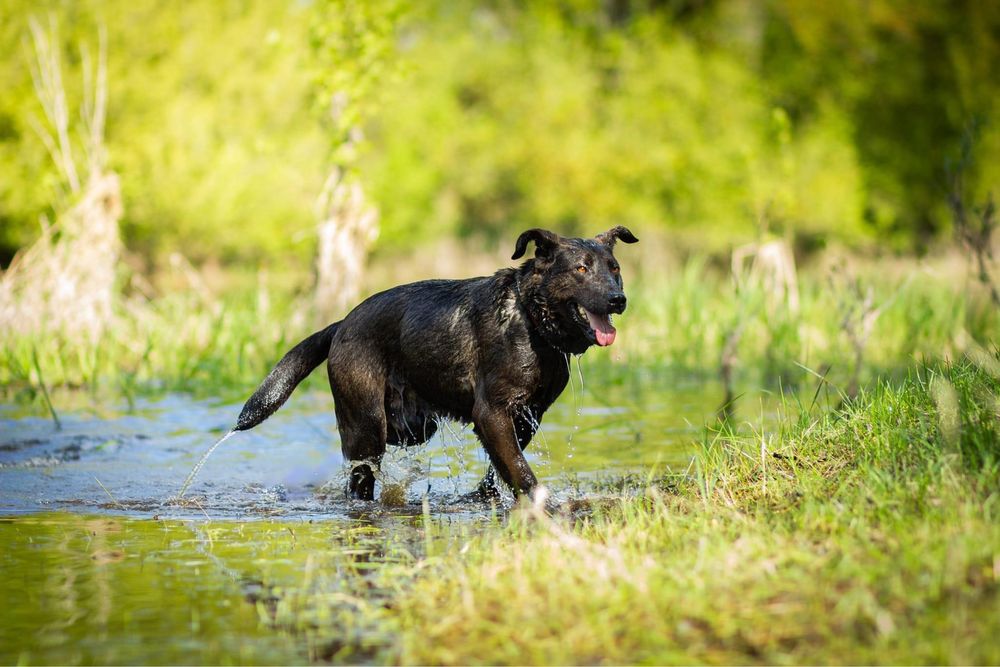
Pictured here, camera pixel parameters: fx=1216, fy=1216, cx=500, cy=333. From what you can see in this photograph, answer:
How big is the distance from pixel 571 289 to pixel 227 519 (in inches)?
91.4

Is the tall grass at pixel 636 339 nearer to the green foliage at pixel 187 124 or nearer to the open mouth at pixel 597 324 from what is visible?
the open mouth at pixel 597 324

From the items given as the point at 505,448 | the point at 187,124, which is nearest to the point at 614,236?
the point at 505,448

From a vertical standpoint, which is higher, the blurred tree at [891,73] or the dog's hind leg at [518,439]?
the blurred tree at [891,73]

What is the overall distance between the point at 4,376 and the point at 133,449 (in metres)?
3.27

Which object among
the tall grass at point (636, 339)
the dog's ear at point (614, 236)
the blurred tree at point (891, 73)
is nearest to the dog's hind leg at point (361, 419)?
the dog's ear at point (614, 236)

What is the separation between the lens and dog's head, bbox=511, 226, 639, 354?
6.60 metres

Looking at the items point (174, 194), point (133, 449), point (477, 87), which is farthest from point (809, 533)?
point (477, 87)

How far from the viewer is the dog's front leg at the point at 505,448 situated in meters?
6.70

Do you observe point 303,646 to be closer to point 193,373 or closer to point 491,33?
point 193,373

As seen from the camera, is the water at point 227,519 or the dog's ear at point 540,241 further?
the dog's ear at point 540,241

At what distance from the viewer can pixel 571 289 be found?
667 cm

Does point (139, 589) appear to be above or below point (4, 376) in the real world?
below

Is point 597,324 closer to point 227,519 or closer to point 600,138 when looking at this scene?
point 227,519

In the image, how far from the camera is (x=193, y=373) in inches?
475
